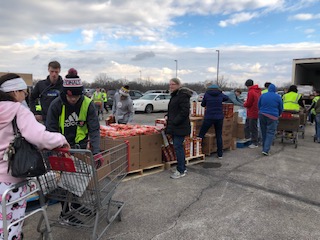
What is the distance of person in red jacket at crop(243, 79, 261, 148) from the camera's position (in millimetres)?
8297

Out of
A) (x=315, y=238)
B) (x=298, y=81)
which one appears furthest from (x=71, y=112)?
(x=298, y=81)

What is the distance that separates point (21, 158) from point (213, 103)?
521cm

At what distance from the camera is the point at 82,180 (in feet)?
9.37

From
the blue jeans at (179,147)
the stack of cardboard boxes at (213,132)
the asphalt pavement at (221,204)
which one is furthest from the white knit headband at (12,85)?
the stack of cardboard boxes at (213,132)

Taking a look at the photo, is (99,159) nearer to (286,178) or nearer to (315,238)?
(315,238)

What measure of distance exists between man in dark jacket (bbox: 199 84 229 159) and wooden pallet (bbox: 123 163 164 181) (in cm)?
158

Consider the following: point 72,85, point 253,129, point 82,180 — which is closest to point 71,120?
point 72,85

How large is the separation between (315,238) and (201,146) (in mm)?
3767

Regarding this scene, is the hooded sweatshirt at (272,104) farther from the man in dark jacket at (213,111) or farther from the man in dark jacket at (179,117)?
the man in dark jacket at (179,117)

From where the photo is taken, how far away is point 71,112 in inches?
135

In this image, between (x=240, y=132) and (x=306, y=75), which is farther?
(x=306, y=75)

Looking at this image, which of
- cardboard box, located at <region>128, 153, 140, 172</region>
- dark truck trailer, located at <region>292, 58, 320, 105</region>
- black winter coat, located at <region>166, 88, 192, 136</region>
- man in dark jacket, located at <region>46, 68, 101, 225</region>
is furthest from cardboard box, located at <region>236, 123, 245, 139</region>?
dark truck trailer, located at <region>292, 58, 320, 105</region>

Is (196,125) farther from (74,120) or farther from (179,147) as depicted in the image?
(74,120)

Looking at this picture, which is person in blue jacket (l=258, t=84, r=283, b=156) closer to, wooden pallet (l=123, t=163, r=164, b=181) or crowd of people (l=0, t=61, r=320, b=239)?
crowd of people (l=0, t=61, r=320, b=239)
